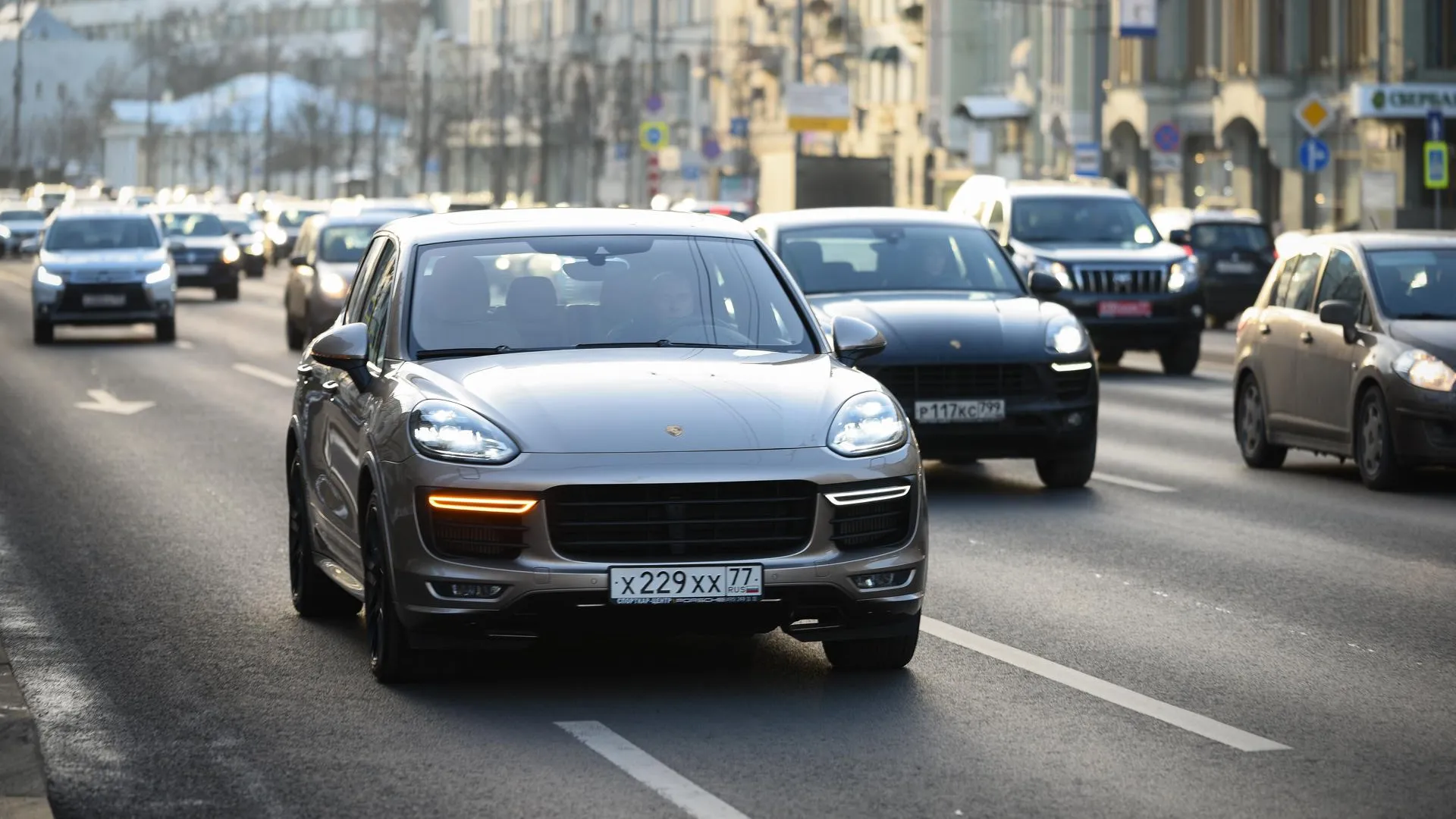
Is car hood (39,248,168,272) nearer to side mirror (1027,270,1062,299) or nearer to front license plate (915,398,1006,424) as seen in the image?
side mirror (1027,270,1062,299)

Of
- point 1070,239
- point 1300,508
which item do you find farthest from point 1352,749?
point 1070,239

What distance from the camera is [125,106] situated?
183375 mm

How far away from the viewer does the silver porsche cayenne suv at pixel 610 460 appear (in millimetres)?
7859

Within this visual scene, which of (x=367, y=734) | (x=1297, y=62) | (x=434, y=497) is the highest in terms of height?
(x=1297, y=62)

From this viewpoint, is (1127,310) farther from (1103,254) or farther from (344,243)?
(344,243)

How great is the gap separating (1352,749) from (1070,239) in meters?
21.3

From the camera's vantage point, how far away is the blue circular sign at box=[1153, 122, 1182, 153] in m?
52.6

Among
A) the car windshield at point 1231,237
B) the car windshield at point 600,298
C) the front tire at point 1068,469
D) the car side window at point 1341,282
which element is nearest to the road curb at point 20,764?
the car windshield at point 600,298

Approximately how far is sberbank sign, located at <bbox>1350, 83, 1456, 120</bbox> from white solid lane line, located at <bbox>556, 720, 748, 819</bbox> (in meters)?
47.8

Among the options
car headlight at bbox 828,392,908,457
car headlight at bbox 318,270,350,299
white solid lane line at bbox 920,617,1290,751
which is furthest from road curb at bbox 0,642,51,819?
car headlight at bbox 318,270,350,299

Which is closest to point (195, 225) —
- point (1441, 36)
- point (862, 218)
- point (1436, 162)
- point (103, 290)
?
point (103, 290)

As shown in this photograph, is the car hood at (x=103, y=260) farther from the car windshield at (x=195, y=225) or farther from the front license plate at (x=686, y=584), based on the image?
the front license plate at (x=686, y=584)

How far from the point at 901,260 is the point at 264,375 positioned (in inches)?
471

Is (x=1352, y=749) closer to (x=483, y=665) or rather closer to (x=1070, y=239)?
(x=483, y=665)
